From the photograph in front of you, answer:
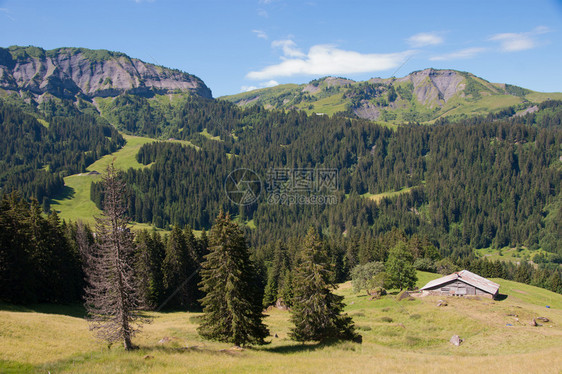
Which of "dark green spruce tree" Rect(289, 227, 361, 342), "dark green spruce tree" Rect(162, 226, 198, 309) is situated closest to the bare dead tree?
"dark green spruce tree" Rect(289, 227, 361, 342)

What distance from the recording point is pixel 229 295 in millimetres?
31250

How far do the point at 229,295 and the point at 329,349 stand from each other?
1051 cm

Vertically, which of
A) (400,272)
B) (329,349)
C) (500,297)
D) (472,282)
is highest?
(329,349)

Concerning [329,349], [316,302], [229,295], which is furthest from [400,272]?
[229,295]

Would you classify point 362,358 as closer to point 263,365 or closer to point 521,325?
point 263,365

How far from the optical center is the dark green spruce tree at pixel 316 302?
3394 centimetres

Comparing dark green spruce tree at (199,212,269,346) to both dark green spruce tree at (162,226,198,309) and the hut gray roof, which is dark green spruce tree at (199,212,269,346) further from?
the hut gray roof

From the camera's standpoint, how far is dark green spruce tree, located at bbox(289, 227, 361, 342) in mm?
33938

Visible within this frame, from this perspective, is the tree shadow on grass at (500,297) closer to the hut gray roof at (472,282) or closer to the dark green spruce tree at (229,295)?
the hut gray roof at (472,282)

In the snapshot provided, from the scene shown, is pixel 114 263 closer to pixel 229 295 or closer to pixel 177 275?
pixel 229 295

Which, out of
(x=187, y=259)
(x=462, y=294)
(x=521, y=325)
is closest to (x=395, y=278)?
(x=462, y=294)

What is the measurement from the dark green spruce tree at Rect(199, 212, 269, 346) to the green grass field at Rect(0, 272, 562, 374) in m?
1.45

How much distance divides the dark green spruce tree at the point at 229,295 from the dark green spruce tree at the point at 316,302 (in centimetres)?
447

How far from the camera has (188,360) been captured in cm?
2522
